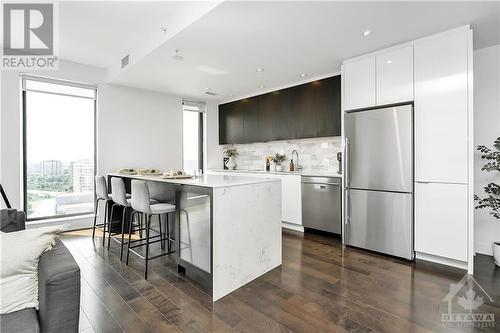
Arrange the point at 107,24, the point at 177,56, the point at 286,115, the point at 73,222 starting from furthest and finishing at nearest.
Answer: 1. the point at 286,115
2. the point at 73,222
3. the point at 177,56
4. the point at 107,24

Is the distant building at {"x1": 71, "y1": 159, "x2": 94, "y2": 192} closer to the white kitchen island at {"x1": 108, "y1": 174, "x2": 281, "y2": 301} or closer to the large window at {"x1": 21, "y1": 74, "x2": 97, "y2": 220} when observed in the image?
the large window at {"x1": 21, "y1": 74, "x2": 97, "y2": 220}

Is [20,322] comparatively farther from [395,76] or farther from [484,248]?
[484,248]

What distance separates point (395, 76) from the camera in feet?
10.4

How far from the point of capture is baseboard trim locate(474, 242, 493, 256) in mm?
3201

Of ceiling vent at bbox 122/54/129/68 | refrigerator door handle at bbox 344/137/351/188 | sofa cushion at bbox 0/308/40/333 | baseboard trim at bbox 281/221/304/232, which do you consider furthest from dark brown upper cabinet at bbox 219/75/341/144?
sofa cushion at bbox 0/308/40/333

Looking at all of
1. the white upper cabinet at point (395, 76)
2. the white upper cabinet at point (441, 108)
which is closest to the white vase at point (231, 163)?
the white upper cabinet at point (395, 76)

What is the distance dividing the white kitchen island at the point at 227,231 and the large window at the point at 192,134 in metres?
3.41

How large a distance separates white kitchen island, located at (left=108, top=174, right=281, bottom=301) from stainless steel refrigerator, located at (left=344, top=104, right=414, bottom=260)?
1261 mm

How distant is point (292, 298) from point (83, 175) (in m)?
4.27

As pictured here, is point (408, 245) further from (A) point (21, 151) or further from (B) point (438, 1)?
(A) point (21, 151)

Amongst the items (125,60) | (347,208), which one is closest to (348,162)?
(347,208)

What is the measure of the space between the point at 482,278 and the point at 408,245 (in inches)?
26.7

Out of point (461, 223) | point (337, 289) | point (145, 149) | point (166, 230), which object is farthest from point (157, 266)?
point (461, 223)

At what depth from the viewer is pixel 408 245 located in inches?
119
